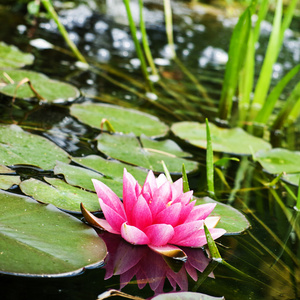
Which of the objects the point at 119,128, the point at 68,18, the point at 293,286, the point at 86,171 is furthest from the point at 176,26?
the point at 293,286

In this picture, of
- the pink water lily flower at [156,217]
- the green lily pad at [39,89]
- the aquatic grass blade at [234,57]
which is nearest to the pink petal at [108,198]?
the pink water lily flower at [156,217]

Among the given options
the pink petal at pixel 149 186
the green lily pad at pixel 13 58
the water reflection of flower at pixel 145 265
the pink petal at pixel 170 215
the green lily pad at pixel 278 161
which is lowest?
the water reflection of flower at pixel 145 265

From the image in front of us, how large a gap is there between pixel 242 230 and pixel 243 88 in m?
1.51

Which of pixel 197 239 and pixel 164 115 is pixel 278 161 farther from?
pixel 197 239

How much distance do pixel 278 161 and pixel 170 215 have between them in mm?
866

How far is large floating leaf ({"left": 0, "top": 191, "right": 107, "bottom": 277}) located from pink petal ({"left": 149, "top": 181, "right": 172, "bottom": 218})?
14cm

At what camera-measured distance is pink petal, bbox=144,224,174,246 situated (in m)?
0.86

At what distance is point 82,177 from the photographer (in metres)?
1.15

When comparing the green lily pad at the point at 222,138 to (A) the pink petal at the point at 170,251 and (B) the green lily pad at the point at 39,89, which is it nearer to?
(B) the green lily pad at the point at 39,89

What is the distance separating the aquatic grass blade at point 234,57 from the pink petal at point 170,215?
1141mm

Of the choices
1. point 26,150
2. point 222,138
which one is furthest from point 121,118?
point 26,150

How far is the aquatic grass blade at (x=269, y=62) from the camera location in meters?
2.06

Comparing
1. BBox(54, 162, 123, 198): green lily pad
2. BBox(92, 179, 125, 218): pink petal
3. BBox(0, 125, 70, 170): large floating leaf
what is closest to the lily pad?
BBox(92, 179, 125, 218): pink petal

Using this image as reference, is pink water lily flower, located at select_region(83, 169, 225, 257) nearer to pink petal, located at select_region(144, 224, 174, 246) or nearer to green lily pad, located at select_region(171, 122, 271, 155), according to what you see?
A: pink petal, located at select_region(144, 224, 174, 246)
